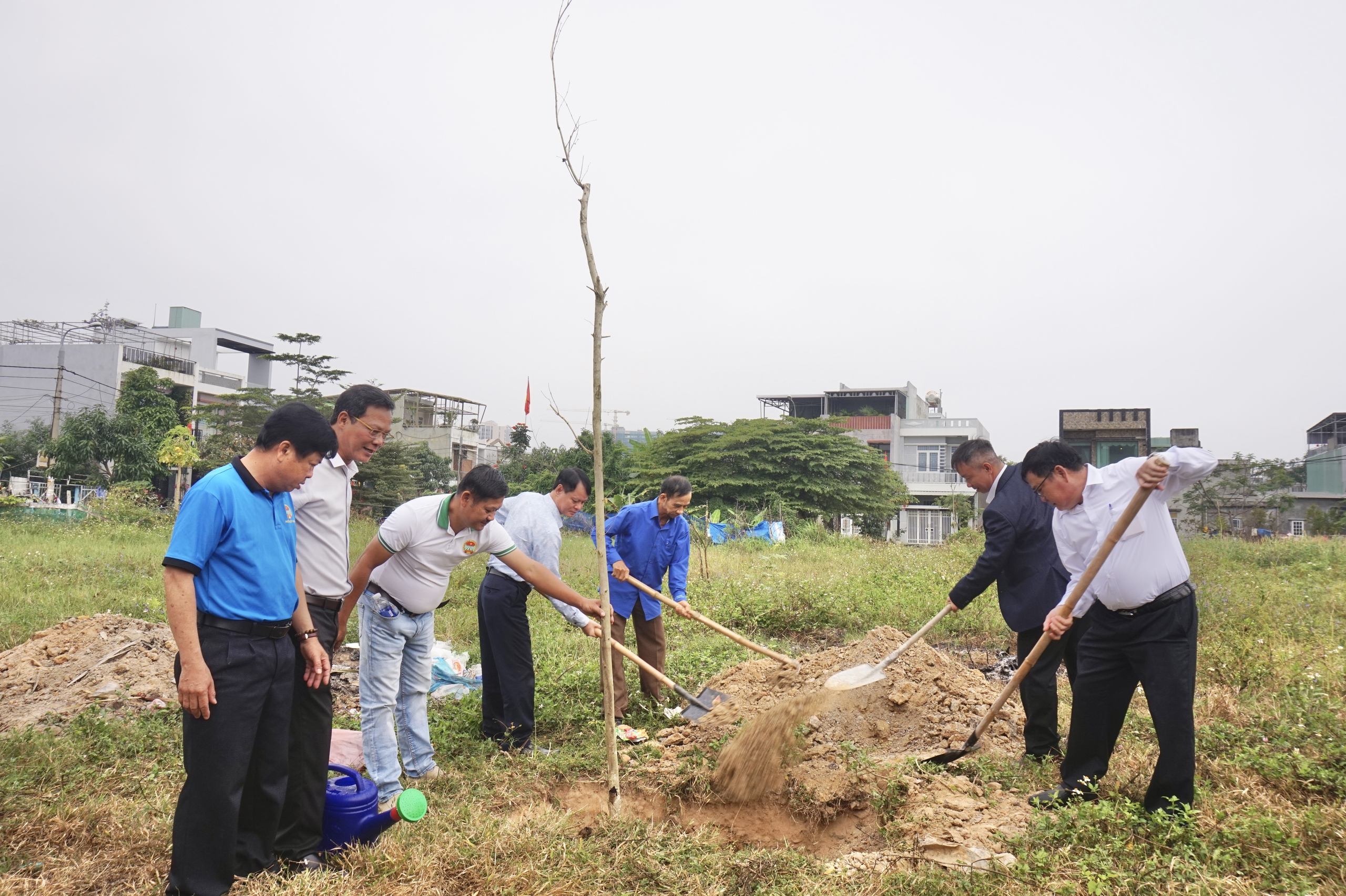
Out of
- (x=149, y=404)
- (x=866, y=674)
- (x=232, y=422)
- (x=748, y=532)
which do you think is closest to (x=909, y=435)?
(x=748, y=532)

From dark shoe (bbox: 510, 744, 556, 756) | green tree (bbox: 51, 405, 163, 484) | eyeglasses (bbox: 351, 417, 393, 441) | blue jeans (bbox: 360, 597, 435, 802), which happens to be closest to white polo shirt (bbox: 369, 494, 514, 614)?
blue jeans (bbox: 360, 597, 435, 802)

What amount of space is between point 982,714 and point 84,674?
6.07 m

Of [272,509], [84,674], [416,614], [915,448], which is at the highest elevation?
[915,448]

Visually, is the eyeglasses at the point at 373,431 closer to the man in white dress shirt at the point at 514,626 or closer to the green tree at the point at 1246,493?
the man in white dress shirt at the point at 514,626

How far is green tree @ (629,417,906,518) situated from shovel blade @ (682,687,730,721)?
19960 mm

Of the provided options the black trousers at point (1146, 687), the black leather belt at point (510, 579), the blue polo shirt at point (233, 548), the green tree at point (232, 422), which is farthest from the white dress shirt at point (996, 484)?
the green tree at point (232, 422)

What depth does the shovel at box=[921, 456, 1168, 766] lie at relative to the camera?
3.04 m

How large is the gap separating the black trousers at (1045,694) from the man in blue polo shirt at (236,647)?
3539 millimetres

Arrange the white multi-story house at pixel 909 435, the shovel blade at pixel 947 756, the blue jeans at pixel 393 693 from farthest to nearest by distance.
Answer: the white multi-story house at pixel 909 435
the shovel blade at pixel 947 756
the blue jeans at pixel 393 693

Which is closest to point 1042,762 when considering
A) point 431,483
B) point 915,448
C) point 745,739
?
point 745,739

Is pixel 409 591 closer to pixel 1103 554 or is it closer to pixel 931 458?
pixel 1103 554

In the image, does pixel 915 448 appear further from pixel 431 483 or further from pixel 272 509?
pixel 272 509

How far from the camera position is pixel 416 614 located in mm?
3730

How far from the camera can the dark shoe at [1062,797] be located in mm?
3338
